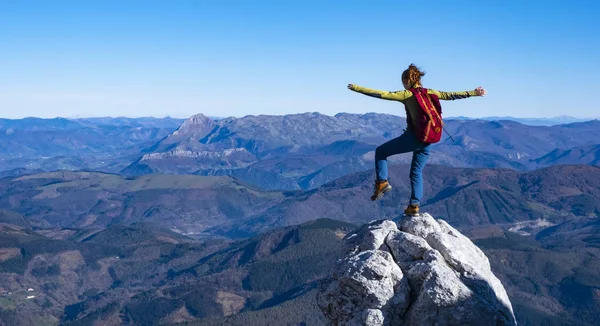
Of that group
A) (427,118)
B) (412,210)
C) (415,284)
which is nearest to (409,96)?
(427,118)

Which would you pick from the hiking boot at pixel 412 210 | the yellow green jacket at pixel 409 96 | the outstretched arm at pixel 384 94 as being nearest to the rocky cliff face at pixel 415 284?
the hiking boot at pixel 412 210

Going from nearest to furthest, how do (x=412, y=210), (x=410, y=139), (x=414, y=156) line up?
(x=410, y=139)
(x=414, y=156)
(x=412, y=210)

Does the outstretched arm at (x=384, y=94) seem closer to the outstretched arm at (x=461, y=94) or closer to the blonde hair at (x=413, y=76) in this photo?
the blonde hair at (x=413, y=76)

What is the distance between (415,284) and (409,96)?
6646 millimetres

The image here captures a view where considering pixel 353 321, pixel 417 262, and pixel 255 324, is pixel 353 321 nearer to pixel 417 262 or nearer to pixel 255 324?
pixel 417 262

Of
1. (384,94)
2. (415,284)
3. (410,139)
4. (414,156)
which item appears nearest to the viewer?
(415,284)

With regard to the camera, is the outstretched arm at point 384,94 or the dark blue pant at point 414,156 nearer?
the outstretched arm at point 384,94

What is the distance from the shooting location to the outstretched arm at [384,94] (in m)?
21.6

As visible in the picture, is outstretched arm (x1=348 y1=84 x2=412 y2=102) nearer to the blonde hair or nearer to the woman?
the woman

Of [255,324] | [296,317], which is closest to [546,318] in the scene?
[296,317]

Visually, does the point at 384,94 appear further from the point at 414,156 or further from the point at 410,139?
the point at 414,156

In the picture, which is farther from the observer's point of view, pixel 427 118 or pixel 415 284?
pixel 427 118

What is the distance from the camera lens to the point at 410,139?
74.2 ft

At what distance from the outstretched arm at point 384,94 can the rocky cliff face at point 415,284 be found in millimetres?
5011
